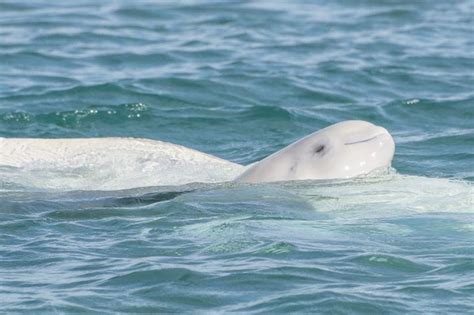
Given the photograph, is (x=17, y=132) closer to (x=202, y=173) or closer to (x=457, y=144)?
(x=202, y=173)

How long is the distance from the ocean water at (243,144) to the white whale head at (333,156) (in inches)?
6.5

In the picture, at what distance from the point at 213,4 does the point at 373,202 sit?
42.5 feet

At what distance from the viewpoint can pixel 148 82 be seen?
662 inches

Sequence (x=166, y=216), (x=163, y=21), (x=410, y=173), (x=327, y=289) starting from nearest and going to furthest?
(x=327, y=289) → (x=166, y=216) → (x=410, y=173) → (x=163, y=21)

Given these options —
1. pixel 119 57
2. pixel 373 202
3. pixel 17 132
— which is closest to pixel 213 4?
pixel 119 57

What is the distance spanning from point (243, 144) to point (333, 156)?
10.6 feet

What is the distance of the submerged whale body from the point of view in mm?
10922

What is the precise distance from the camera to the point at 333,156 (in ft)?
36.0

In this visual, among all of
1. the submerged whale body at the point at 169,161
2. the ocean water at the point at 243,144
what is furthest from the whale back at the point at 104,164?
the ocean water at the point at 243,144

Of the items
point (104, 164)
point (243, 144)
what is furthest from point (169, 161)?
point (243, 144)

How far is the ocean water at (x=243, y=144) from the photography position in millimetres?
8266

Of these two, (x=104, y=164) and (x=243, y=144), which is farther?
(x=243, y=144)

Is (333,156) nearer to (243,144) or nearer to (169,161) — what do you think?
(169,161)

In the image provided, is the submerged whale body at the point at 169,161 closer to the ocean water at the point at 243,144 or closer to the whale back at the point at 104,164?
the whale back at the point at 104,164
